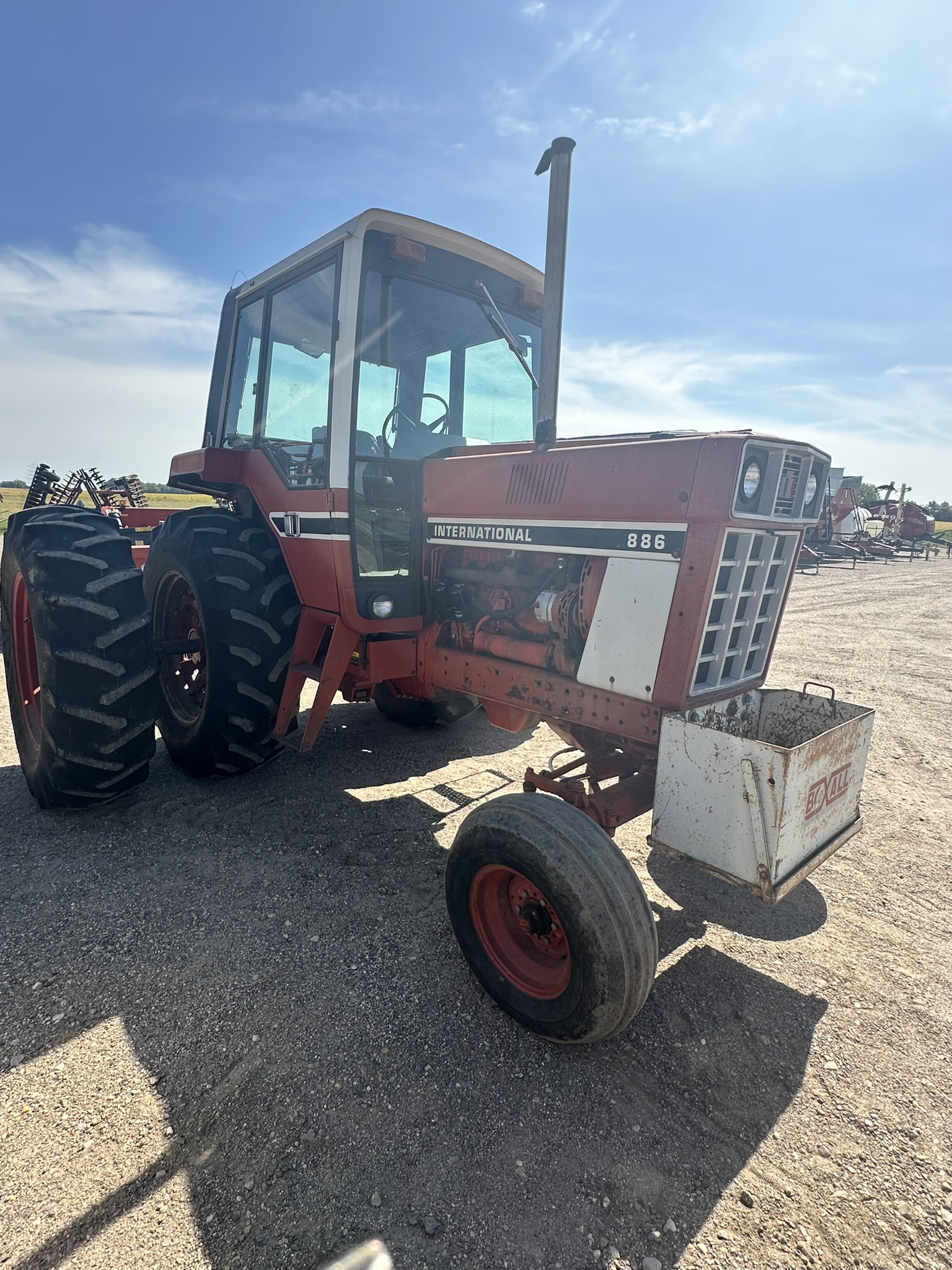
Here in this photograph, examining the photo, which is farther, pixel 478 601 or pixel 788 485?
pixel 478 601

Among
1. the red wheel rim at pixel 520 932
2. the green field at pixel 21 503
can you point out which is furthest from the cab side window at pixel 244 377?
the green field at pixel 21 503

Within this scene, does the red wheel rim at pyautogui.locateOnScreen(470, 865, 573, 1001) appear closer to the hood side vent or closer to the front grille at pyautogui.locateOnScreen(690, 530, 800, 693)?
the front grille at pyautogui.locateOnScreen(690, 530, 800, 693)

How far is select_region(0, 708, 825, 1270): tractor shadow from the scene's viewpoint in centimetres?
171

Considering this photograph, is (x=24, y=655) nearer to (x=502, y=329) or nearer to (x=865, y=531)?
(x=502, y=329)

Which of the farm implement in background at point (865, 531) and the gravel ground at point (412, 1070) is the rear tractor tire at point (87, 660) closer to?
the gravel ground at point (412, 1070)

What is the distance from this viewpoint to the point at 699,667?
2.54 metres

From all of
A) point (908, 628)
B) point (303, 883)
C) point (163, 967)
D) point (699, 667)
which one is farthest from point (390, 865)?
point (908, 628)

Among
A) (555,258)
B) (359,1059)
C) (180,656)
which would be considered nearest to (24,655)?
(180,656)

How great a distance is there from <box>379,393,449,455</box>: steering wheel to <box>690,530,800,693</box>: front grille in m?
1.83

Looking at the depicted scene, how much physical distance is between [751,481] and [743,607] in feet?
1.81

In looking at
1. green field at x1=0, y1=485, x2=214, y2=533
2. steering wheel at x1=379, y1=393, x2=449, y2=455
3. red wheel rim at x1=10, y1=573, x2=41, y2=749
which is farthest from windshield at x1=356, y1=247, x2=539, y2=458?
green field at x1=0, y1=485, x2=214, y2=533

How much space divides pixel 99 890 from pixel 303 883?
871 mm

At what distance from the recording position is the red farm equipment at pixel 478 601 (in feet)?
7.33

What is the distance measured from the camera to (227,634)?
11.5 ft
